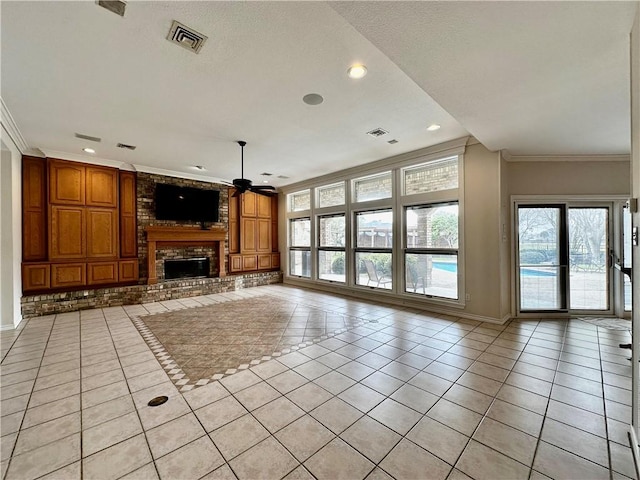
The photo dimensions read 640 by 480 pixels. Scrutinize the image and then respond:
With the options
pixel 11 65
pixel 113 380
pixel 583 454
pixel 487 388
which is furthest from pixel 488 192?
pixel 11 65

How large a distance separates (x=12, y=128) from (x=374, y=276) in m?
6.65

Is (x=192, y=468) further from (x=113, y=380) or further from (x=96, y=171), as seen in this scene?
(x=96, y=171)

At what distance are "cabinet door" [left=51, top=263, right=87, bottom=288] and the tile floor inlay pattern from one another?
1.79 meters

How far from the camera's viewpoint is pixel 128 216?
20.1 ft

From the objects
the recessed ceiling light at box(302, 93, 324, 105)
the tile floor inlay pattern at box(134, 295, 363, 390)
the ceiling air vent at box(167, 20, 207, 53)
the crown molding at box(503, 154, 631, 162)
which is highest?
the ceiling air vent at box(167, 20, 207, 53)

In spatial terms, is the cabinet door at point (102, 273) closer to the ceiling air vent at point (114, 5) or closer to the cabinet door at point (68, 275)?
the cabinet door at point (68, 275)

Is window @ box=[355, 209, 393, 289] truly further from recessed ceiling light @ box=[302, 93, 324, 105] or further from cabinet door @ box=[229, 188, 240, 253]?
cabinet door @ box=[229, 188, 240, 253]

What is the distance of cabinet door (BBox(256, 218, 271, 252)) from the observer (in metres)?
8.48

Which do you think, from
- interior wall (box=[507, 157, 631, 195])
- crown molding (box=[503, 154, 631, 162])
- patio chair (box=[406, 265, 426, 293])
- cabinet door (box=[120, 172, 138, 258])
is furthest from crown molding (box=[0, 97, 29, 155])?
interior wall (box=[507, 157, 631, 195])

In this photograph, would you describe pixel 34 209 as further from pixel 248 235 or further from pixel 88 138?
pixel 248 235

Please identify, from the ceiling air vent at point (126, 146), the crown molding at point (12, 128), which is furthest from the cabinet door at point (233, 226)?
the crown molding at point (12, 128)

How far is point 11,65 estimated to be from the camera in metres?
2.51

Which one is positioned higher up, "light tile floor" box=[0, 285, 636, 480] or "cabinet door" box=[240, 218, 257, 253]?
"cabinet door" box=[240, 218, 257, 253]

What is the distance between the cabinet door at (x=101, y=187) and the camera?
18.5ft
